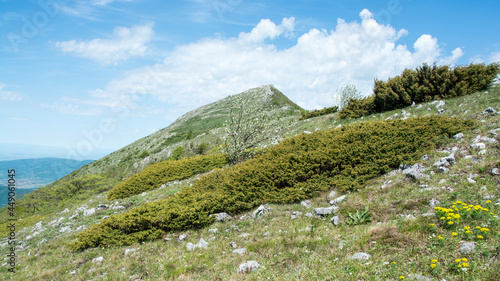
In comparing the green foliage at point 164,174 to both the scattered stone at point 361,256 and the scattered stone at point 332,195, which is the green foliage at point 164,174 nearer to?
the scattered stone at point 332,195

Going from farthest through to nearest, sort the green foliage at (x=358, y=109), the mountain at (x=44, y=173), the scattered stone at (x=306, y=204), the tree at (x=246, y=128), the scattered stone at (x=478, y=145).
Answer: the green foliage at (x=358, y=109), the tree at (x=246, y=128), the mountain at (x=44, y=173), the scattered stone at (x=306, y=204), the scattered stone at (x=478, y=145)

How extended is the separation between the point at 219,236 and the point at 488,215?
6717mm

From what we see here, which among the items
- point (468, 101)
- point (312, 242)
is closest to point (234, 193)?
point (312, 242)

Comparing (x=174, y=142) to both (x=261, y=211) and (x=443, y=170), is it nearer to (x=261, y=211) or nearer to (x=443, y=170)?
(x=261, y=211)

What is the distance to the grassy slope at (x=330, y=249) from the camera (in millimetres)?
4383

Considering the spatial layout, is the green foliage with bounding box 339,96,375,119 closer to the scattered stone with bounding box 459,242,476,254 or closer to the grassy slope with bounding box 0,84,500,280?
the grassy slope with bounding box 0,84,500,280

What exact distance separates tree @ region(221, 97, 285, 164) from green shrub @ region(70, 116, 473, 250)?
25.5 feet

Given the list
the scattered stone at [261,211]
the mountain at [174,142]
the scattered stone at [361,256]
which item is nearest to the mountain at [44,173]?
the mountain at [174,142]

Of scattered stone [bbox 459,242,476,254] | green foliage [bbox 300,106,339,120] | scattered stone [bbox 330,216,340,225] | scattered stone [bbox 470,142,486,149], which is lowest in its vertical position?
scattered stone [bbox 330,216,340,225]

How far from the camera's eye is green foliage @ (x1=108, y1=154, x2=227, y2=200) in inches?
776

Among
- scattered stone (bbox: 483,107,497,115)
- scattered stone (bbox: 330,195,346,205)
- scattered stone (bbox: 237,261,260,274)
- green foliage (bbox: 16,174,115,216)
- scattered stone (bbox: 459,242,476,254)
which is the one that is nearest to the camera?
scattered stone (bbox: 459,242,476,254)

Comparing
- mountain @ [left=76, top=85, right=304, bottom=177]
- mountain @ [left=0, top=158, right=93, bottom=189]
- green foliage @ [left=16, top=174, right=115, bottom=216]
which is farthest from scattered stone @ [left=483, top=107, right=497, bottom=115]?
green foliage @ [left=16, top=174, right=115, bottom=216]

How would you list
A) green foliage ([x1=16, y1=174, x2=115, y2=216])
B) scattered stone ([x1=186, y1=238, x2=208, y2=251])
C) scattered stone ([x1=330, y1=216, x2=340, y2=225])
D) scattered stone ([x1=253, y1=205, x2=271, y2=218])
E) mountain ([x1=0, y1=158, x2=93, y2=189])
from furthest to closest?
green foliage ([x1=16, y1=174, x2=115, y2=216]) → mountain ([x1=0, y1=158, x2=93, y2=189]) → scattered stone ([x1=253, y1=205, x2=271, y2=218]) → scattered stone ([x1=186, y1=238, x2=208, y2=251]) → scattered stone ([x1=330, y1=216, x2=340, y2=225])

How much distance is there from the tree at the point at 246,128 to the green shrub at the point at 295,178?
7.76 meters
